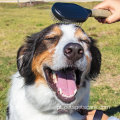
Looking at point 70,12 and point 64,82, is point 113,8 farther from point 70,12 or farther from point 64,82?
point 64,82

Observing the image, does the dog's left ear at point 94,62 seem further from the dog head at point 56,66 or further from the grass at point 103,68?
the grass at point 103,68

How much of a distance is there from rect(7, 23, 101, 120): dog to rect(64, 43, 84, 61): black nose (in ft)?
0.04

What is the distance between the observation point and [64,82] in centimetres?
330

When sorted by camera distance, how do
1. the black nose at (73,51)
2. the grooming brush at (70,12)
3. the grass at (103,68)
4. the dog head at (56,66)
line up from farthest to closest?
the grass at (103,68), the grooming brush at (70,12), the dog head at (56,66), the black nose at (73,51)

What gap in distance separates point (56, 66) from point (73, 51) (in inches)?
12.4

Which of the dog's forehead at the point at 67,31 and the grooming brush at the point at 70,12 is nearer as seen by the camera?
the grooming brush at the point at 70,12

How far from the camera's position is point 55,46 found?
3.38 metres

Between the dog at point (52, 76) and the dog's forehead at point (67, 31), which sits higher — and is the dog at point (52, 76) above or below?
below

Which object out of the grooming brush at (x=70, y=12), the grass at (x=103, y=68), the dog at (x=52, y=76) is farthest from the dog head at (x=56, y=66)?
the grass at (x=103, y=68)

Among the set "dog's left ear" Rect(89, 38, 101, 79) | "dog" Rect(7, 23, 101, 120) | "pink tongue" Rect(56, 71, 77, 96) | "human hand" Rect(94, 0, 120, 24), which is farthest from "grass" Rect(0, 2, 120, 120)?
"human hand" Rect(94, 0, 120, 24)

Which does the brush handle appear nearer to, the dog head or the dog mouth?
the dog head

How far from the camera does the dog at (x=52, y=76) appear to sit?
3223mm

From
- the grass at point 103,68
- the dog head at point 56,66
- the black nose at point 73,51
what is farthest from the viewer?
the grass at point 103,68

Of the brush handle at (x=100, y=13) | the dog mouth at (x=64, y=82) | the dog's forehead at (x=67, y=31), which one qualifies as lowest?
the dog mouth at (x=64, y=82)
